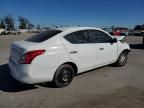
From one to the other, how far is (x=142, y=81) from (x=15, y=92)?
361 cm

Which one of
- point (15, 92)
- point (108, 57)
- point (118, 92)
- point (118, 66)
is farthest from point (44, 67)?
point (118, 66)

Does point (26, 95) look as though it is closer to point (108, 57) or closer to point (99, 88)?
point (99, 88)

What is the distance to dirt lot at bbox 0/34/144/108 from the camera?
445 cm

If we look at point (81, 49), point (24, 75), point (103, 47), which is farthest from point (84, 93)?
point (103, 47)

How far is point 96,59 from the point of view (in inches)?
250

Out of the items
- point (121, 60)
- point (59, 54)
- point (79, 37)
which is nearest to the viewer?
point (59, 54)

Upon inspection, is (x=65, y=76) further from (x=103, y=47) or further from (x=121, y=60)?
(x=121, y=60)

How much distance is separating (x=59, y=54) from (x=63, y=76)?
2.12 feet

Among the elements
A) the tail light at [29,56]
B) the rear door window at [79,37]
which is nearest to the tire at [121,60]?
the rear door window at [79,37]

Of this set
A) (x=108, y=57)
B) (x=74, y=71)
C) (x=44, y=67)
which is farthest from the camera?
(x=108, y=57)

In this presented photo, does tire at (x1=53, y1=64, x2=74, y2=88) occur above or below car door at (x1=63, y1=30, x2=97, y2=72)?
below

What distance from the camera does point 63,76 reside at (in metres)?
5.48

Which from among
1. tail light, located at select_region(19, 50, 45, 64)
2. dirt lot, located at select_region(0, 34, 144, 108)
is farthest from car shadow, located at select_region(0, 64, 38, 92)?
tail light, located at select_region(19, 50, 45, 64)

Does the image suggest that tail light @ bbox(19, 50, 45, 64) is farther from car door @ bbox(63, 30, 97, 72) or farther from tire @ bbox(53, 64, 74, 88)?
car door @ bbox(63, 30, 97, 72)
